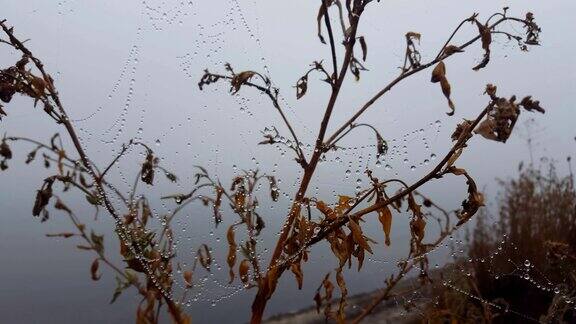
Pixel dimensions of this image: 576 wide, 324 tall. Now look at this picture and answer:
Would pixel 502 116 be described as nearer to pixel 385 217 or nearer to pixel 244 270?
pixel 385 217

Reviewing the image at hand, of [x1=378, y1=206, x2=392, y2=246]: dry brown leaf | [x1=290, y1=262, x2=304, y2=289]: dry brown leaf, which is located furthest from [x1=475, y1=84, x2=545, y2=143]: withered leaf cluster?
[x1=290, y1=262, x2=304, y2=289]: dry brown leaf

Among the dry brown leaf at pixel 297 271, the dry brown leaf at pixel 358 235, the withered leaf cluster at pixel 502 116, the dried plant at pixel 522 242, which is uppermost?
the withered leaf cluster at pixel 502 116

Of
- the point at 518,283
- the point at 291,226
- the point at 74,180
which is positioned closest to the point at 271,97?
the point at 291,226

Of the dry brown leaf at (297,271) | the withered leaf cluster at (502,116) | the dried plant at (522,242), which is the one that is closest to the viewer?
the withered leaf cluster at (502,116)

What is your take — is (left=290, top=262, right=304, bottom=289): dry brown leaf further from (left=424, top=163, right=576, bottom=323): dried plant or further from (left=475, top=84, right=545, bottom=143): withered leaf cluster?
(left=424, top=163, right=576, bottom=323): dried plant

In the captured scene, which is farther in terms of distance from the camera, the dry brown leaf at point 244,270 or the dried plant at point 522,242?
the dried plant at point 522,242

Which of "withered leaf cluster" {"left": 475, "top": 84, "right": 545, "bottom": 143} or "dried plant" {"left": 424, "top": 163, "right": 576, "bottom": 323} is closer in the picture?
"withered leaf cluster" {"left": 475, "top": 84, "right": 545, "bottom": 143}

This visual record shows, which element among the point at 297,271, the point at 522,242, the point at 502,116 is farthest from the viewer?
the point at 522,242

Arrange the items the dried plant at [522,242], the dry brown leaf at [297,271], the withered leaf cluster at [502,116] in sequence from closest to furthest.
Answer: the withered leaf cluster at [502,116] < the dry brown leaf at [297,271] < the dried plant at [522,242]

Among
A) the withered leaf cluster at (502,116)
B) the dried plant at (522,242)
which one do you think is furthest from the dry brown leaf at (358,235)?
the dried plant at (522,242)

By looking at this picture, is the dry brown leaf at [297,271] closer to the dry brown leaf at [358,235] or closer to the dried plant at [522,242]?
the dry brown leaf at [358,235]

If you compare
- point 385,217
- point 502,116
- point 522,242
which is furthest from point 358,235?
point 522,242
